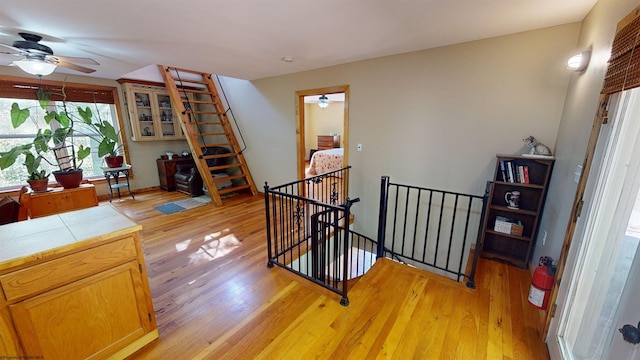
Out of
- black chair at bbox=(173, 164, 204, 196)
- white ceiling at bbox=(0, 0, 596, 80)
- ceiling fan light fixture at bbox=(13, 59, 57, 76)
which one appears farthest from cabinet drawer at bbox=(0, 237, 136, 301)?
black chair at bbox=(173, 164, 204, 196)

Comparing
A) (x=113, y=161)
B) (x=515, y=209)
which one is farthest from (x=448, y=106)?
(x=113, y=161)

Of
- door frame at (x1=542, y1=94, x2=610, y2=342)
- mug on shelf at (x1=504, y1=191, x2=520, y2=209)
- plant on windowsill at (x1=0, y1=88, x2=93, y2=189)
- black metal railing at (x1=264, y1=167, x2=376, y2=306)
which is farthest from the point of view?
plant on windowsill at (x1=0, y1=88, x2=93, y2=189)

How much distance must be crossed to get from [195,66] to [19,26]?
1745 mm

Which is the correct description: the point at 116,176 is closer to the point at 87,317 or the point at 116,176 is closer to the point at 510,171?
the point at 87,317

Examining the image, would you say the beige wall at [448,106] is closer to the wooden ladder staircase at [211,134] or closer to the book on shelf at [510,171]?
the book on shelf at [510,171]

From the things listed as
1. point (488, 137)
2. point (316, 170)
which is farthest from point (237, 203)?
point (488, 137)

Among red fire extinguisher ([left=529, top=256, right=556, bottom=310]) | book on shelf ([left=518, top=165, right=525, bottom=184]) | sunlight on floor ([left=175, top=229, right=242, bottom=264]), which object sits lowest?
sunlight on floor ([left=175, top=229, right=242, bottom=264])

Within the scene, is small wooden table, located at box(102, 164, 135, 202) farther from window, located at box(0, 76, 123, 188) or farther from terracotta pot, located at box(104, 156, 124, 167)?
window, located at box(0, 76, 123, 188)

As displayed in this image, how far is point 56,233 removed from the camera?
4.50 feet

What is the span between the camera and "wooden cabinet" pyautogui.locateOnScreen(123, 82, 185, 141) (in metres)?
4.96

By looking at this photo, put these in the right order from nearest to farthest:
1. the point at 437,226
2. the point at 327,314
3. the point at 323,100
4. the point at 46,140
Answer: the point at 327,314 → the point at 437,226 → the point at 46,140 → the point at 323,100

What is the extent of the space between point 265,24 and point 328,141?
7.16m

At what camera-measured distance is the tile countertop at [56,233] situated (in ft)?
3.82

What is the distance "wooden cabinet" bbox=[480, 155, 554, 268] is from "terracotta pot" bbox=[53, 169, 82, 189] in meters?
5.24
